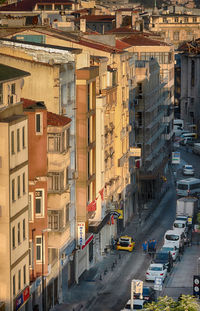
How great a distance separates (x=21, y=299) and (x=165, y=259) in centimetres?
3657

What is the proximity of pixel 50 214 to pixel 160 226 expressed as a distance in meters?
47.5

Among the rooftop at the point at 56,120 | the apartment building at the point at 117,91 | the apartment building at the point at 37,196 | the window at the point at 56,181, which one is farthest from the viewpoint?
the apartment building at the point at 117,91

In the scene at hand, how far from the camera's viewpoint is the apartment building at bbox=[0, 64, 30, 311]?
278 ft

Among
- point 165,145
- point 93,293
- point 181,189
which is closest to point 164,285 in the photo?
point 93,293

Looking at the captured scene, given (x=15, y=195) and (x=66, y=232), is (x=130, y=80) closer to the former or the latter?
(x=66, y=232)

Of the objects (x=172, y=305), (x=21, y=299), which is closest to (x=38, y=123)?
(x=21, y=299)

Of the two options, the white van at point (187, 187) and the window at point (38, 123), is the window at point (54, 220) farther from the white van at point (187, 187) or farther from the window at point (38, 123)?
the white van at point (187, 187)

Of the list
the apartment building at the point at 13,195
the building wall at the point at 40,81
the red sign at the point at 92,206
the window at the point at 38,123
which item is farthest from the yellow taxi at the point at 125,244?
the apartment building at the point at 13,195

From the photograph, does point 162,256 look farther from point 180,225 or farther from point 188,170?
point 188,170

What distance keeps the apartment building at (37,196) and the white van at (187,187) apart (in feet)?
240

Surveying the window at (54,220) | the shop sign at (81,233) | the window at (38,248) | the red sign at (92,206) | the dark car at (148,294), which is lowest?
the dark car at (148,294)

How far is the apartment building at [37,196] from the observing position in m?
93.9

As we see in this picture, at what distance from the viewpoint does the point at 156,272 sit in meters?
117

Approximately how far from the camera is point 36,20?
5719 inches
